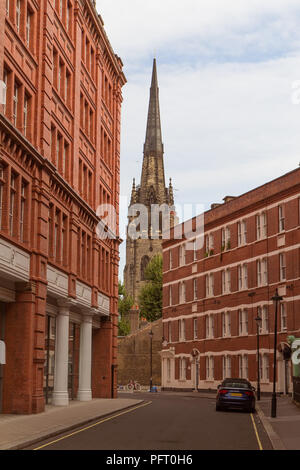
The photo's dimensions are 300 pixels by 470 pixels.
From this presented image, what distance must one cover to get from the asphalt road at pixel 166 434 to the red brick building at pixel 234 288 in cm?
2233

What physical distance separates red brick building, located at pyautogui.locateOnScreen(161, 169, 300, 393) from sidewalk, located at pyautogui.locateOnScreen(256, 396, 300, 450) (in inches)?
637

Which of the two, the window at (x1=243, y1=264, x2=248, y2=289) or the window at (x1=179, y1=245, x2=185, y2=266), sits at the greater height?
the window at (x1=179, y1=245, x2=185, y2=266)

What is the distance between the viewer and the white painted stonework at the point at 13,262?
78.9ft

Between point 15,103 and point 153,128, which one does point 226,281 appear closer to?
point 15,103

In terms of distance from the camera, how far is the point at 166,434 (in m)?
20.1

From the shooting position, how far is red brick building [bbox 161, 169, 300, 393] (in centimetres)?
4922

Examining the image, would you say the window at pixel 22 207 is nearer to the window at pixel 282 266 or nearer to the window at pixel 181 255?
the window at pixel 282 266

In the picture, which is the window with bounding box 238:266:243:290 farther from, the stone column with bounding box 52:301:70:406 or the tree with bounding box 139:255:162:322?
the tree with bounding box 139:255:162:322

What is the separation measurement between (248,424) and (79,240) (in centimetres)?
1483

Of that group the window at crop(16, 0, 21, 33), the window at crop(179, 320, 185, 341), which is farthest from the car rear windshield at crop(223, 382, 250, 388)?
the window at crop(179, 320, 185, 341)

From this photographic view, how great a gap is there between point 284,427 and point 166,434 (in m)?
5.13

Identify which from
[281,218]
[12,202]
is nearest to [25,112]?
[12,202]

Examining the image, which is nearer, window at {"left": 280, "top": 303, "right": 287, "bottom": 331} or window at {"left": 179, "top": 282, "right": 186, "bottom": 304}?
window at {"left": 280, "top": 303, "right": 287, "bottom": 331}

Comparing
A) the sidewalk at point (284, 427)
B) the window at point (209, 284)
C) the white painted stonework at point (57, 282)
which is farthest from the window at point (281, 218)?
the white painted stonework at point (57, 282)
